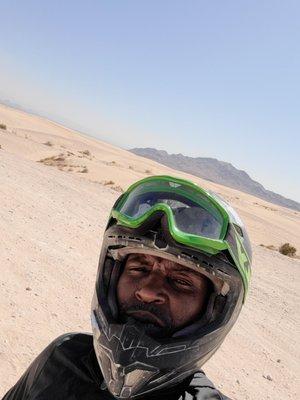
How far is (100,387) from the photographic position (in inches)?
70.9

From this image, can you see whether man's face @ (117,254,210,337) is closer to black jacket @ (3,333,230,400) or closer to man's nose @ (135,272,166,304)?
man's nose @ (135,272,166,304)

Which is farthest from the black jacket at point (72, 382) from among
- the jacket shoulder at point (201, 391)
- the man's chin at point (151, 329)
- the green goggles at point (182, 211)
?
the green goggles at point (182, 211)

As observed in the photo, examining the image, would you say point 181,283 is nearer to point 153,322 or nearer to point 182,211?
point 153,322

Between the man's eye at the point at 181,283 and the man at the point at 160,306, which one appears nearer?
the man at the point at 160,306

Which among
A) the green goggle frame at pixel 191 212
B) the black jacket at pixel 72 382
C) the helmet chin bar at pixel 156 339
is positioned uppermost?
the green goggle frame at pixel 191 212

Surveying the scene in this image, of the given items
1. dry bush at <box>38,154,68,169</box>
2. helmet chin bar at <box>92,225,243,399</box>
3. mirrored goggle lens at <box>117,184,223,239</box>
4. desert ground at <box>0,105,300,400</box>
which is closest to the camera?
helmet chin bar at <box>92,225,243,399</box>

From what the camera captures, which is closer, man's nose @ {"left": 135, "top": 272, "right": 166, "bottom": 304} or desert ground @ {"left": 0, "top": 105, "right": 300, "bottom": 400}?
man's nose @ {"left": 135, "top": 272, "right": 166, "bottom": 304}

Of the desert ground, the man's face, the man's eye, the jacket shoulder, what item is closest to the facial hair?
the man's face

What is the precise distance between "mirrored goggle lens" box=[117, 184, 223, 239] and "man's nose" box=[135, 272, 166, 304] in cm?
24

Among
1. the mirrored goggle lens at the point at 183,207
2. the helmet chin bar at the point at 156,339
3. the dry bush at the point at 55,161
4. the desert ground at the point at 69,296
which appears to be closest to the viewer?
the helmet chin bar at the point at 156,339

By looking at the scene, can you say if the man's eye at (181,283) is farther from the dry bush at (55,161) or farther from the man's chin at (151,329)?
the dry bush at (55,161)

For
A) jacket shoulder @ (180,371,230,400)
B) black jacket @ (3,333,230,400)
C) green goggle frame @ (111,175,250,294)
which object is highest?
green goggle frame @ (111,175,250,294)

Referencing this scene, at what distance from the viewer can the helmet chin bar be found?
1663 mm

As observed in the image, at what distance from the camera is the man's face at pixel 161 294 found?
5.70 feet
